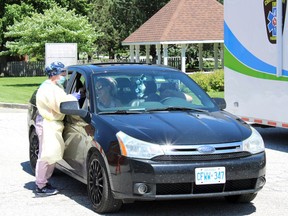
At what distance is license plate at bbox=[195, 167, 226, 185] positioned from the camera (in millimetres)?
6082

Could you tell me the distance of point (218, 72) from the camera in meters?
29.5

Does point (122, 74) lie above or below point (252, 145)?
above

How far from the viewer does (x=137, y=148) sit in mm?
6137

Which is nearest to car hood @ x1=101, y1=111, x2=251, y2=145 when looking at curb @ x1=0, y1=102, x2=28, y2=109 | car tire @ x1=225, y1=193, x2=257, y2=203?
car tire @ x1=225, y1=193, x2=257, y2=203

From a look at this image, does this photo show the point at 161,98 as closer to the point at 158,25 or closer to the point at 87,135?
the point at 87,135

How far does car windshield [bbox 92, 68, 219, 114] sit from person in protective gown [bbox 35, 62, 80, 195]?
0.43 m

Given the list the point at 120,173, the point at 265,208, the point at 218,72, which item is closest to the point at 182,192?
the point at 120,173

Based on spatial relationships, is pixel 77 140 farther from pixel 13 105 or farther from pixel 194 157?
pixel 13 105

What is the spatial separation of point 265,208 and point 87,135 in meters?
2.18

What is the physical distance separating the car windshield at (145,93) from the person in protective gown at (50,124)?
430mm

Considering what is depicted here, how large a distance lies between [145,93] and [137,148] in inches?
55.4

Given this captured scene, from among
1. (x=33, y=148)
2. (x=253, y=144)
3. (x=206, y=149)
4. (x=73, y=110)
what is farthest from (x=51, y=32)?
(x=206, y=149)

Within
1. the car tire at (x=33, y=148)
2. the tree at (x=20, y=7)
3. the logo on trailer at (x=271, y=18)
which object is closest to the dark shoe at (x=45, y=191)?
the car tire at (x=33, y=148)

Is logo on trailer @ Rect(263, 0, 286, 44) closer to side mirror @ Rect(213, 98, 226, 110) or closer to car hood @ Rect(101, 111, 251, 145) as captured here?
side mirror @ Rect(213, 98, 226, 110)
